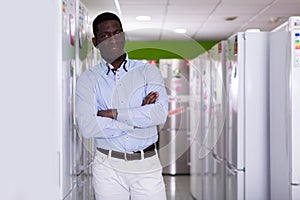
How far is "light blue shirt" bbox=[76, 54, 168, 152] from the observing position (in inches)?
86.2

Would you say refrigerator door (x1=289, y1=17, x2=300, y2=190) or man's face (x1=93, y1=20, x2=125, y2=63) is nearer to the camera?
man's face (x1=93, y1=20, x2=125, y2=63)

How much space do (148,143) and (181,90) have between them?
5.41 metres

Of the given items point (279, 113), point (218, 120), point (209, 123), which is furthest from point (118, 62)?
point (209, 123)

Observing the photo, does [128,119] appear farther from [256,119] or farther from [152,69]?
[256,119]

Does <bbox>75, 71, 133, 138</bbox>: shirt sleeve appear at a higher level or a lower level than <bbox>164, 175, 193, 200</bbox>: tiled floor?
higher

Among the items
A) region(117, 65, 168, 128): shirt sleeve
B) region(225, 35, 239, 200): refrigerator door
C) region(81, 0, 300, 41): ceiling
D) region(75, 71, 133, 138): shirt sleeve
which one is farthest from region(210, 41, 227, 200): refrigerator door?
region(75, 71, 133, 138): shirt sleeve

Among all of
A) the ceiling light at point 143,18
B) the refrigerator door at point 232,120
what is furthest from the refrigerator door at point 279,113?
the ceiling light at point 143,18

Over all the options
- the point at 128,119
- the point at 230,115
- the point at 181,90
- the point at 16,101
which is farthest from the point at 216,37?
the point at 16,101

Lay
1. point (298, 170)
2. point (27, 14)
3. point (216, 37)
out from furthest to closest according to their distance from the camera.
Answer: point (216, 37) → point (298, 170) → point (27, 14)

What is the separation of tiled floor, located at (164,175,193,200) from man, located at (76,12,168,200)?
3.73 meters

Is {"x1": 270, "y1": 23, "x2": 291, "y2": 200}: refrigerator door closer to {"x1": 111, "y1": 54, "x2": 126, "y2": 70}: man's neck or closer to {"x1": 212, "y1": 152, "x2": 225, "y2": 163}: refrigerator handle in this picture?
{"x1": 212, "y1": 152, "x2": 225, "y2": 163}: refrigerator handle

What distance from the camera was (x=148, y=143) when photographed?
89.6 inches

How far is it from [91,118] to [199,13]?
405cm

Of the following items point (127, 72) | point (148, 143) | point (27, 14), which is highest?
point (27, 14)
